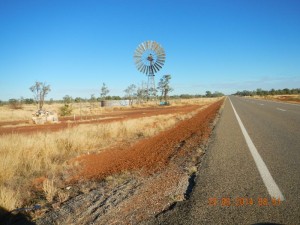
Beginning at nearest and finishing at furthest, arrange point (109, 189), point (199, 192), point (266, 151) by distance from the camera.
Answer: point (199, 192) → point (109, 189) → point (266, 151)

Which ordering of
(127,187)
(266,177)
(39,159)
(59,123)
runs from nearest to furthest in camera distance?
(266,177) → (127,187) → (39,159) → (59,123)

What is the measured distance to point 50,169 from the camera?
780 centimetres

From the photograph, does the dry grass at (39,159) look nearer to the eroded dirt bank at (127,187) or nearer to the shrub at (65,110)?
the eroded dirt bank at (127,187)

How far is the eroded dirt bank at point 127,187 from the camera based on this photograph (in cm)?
396

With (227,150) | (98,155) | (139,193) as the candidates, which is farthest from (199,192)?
(98,155)

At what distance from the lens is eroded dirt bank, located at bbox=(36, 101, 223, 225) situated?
3962mm

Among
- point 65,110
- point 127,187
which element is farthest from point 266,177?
point 65,110

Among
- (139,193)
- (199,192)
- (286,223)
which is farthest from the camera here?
(139,193)

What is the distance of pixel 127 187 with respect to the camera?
520cm

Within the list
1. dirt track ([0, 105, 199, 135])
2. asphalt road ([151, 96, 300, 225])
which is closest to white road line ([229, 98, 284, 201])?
asphalt road ([151, 96, 300, 225])

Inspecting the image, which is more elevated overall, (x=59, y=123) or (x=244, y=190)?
(x=244, y=190)

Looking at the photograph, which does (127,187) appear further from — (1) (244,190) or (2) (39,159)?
(2) (39,159)

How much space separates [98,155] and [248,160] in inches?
210

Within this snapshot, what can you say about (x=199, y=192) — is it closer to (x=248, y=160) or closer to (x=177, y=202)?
(x=177, y=202)
